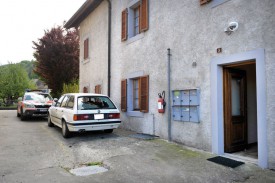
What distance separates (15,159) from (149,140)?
380cm

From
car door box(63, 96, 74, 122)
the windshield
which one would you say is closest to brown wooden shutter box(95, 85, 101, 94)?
the windshield

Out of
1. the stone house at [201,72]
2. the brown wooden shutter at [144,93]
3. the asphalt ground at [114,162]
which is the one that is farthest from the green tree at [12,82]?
the brown wooden shutter at [144,93]

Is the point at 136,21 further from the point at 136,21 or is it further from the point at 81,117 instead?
the point at 81,117

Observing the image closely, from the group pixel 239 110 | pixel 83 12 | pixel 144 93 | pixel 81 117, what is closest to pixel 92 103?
pixel 81 117

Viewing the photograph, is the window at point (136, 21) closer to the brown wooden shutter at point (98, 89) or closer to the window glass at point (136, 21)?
the window glass at point (136, 21)

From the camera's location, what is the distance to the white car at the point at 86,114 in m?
7.18

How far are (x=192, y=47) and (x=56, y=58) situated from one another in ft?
56.5

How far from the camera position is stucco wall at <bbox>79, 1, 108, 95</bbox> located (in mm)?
11484

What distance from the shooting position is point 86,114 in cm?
725

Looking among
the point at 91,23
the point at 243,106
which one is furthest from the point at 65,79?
the point at 243,106

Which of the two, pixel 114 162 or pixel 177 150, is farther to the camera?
pixel 177 150

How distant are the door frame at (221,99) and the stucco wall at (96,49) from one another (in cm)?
654

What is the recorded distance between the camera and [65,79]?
21.5 metres

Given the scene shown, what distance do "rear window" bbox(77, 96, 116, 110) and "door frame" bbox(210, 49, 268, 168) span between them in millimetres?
3641
